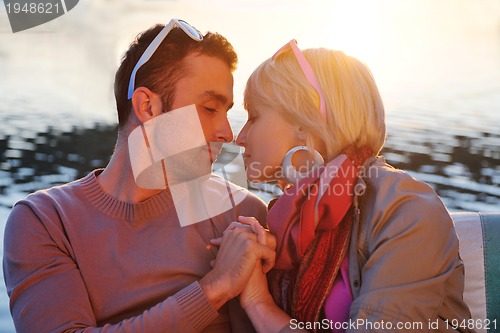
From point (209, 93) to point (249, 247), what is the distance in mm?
635

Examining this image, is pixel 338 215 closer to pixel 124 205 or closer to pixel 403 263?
pixel 403 263

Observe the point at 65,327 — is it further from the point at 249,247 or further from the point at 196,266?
the point at 249,247

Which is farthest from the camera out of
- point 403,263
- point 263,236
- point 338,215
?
point 263,236

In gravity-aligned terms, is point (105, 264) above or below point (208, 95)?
below

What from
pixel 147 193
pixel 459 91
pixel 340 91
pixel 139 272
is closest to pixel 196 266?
pixel 139 272

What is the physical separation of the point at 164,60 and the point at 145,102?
17cm

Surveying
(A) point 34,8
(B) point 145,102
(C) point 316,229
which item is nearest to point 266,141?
(C) point 316,229

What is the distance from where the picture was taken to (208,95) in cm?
215

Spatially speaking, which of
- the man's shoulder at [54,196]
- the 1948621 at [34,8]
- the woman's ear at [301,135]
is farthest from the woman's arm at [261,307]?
the 1948621 at [34,8]

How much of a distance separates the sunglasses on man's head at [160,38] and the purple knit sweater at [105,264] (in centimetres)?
40

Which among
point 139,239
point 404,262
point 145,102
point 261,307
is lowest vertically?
point 261,307

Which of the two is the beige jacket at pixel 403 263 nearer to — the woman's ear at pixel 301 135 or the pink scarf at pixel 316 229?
the pink scarf at pixel 316 229

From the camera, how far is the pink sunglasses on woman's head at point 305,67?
1.88 meters

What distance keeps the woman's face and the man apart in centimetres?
17
